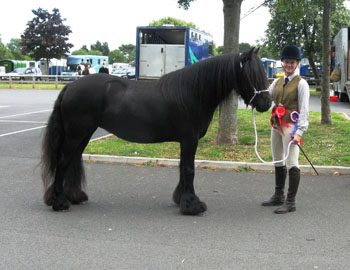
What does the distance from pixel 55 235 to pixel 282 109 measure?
3005mm

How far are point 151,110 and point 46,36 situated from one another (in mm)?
49141

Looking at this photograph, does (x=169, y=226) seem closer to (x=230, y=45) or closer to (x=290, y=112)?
(x=290, y=112)

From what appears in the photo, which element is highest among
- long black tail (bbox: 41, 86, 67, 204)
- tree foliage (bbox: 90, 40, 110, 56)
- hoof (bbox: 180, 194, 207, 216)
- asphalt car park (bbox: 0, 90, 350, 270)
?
tree foliage (bbox: 90, 40, 110, 56)

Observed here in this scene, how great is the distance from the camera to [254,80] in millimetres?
4641

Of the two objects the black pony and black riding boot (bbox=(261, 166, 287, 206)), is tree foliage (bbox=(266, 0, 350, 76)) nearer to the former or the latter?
black riding boot (bbox=(261, 166, 287, 206))

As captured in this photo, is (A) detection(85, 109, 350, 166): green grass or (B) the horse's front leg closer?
(B) the horse's front leg

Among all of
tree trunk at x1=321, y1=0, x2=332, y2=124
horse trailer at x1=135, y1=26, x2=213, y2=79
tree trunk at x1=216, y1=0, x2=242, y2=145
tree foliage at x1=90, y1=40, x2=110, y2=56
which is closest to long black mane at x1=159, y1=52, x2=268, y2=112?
tree trunk at x1=216, y1=0, x2=242, y2=145

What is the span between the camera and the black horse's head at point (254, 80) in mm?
4621

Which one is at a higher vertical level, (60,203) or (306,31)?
(306,31)

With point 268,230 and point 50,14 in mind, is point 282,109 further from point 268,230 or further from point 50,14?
point 50,14

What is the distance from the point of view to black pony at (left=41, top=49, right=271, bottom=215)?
484cm

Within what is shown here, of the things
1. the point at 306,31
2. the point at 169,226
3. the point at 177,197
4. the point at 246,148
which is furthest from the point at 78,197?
the point at 306,31

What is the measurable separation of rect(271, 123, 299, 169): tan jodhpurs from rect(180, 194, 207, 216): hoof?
120 cm

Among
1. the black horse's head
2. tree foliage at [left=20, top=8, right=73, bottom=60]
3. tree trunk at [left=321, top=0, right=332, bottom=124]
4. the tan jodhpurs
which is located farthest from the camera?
tree foliage at [left=20, top=8, right=73, bottom=60]
